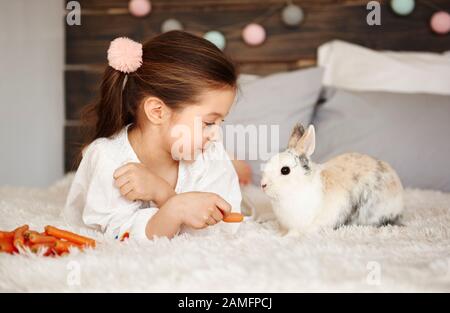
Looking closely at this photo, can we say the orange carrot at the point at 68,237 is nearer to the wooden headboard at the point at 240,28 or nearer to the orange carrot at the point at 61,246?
the orange carrot at the point at 61,246

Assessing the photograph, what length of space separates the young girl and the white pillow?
0.93 metres

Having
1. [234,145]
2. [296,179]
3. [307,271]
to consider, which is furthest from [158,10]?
[307,271]

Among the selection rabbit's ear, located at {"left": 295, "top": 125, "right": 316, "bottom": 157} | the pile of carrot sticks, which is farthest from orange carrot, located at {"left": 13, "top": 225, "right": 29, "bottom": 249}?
rabbit's ear, located at {"left": 295, "top": 125, "right": 316, "bottom": 157}

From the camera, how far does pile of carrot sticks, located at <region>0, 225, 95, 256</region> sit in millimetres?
946

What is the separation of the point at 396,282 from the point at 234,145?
113 centimetres

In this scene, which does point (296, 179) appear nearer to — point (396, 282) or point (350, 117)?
point (396, 282)

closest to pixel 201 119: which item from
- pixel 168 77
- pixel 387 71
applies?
pixel 168 77

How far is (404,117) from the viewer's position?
1.75 meters

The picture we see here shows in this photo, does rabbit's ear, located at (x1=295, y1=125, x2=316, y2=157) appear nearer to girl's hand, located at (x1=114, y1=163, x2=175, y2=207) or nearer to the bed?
the bed

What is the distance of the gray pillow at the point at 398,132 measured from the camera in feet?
5.55

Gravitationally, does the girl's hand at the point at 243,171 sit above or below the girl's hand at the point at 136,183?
below

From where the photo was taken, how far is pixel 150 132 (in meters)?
1.32

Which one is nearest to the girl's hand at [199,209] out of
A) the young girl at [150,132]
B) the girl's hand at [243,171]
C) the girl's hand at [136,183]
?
the young girl at [150,132]

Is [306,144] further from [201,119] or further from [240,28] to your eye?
[240,28]
